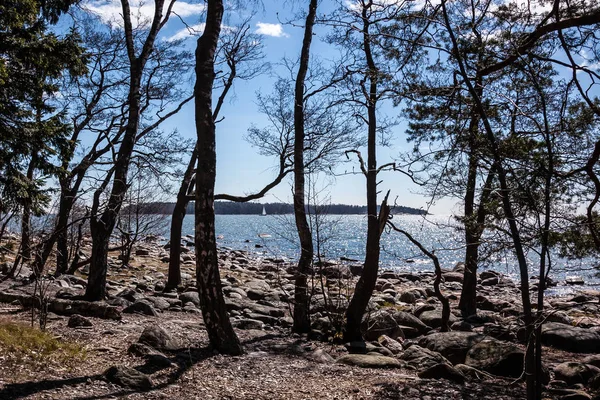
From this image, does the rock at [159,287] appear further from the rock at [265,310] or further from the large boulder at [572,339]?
the large boulder at [572,339]

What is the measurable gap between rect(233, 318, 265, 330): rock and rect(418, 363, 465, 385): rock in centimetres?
A: 425

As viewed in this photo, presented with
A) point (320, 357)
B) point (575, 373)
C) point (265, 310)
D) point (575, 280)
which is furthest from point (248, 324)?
point (575, 280)

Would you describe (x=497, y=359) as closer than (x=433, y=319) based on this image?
Yes

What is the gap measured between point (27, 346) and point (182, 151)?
972 cm

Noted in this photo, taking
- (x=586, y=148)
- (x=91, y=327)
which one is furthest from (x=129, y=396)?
(x=586, y=148)

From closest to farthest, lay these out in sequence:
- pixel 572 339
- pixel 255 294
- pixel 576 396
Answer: pixel 576 396, pixel 572 339, pixel 255 294

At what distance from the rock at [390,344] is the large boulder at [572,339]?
3.49 m

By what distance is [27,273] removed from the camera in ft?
44.0

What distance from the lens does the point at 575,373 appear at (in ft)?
25.3

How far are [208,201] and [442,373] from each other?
13.2 feet

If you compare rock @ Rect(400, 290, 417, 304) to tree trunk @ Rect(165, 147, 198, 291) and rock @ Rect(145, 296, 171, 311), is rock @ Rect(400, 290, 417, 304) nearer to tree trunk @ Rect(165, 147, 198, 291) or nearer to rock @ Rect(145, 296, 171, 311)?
tree trunk @ Rect(165, 147, 198, 291)

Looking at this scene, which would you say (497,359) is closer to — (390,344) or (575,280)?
(390,344)

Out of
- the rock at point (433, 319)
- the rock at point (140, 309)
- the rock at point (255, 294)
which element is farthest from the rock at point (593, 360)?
the rock at point (255, 294)

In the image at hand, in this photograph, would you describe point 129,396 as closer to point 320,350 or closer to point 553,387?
point 320,350
